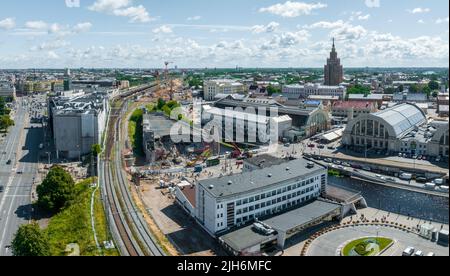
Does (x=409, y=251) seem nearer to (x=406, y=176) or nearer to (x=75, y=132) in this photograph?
(x=406, y=176)

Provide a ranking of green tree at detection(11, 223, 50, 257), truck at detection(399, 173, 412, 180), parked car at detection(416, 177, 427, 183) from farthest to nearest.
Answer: truck at detection(399, 173, 412, 180) → parked car at detection(416, 177, 427, 183) → green tree at detection(11, 223, 50, 257)

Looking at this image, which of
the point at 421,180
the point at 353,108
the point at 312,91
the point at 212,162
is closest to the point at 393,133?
the point at 421,180

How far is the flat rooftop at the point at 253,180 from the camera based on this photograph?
56.3 ft

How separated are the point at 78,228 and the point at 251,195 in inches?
301

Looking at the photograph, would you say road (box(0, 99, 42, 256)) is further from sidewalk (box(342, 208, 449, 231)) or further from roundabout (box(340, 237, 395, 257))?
sidewalk (box(342, 208, 449, 231))

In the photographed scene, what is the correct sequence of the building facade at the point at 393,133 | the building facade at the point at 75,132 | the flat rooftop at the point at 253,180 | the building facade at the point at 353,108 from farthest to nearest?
the building facade at the point at 353,108, the building facade at the point at 75,132, the building facade at the point at 393,133, the flat rooftop at the point at 253,180

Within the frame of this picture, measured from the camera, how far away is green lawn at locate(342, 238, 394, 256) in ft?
48.4

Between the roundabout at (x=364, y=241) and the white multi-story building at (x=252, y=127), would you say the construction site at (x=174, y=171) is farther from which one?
the roundabout at (x=364, y=241)

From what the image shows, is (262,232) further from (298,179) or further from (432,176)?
(432,176)

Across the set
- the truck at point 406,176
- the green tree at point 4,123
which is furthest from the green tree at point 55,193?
the green tree at point 4,123

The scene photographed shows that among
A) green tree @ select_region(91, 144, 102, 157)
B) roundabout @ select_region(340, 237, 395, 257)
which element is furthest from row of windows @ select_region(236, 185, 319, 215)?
green tree @ select_region(91, 144, 102, 157)

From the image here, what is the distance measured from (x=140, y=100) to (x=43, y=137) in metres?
29.8

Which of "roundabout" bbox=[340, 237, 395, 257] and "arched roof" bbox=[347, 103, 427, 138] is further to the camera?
"arched roof" bbox=[347, 103, 427, 138]

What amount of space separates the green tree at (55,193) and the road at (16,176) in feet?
3.32
